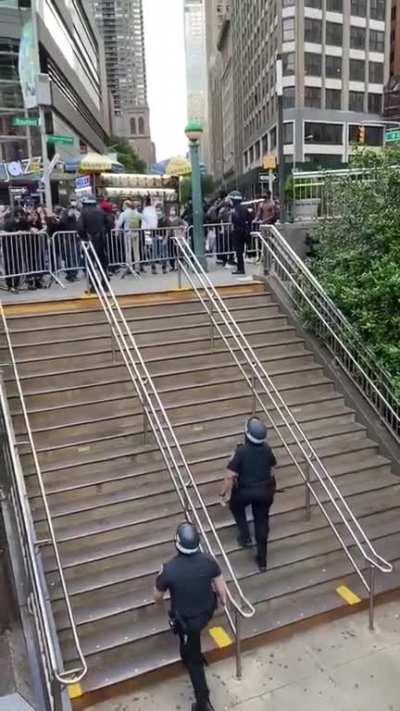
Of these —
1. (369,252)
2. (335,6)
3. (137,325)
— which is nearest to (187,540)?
(137,325)

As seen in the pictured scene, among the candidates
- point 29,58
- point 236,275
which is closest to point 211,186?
point 29,58

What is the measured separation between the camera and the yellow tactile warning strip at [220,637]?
5.20 m

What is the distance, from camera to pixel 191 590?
4320 millimetres

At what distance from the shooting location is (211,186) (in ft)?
415

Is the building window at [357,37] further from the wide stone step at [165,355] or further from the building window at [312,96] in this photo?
the wide stone step at [165,355]

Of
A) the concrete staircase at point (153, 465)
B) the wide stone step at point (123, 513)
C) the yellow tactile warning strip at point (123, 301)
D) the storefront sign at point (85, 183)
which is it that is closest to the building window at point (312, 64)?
the storefront sign at point (85, 183)

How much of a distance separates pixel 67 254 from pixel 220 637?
8.44 m

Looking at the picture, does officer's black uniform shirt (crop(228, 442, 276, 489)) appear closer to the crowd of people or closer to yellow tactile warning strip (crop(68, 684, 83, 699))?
yellow tactile warning strip (crop(68, 684, 83, 699))

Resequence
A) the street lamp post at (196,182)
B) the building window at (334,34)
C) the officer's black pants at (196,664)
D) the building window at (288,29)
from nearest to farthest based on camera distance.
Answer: the officer's black pants at (196,664) < the street lamp post at (196,182) < the building window at (288,29) < the building window at (334,34)

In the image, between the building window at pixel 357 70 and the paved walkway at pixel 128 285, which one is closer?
the paved walkway at pixel 128 285

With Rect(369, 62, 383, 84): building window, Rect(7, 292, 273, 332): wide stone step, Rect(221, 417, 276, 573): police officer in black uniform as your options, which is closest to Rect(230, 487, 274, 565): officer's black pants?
Rect(221, 417, 276, 573): police officer in black uniform

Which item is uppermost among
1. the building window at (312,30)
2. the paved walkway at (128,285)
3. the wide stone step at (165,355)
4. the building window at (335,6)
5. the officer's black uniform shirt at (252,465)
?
the building window at (335,6)

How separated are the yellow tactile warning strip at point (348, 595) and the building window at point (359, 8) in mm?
66134

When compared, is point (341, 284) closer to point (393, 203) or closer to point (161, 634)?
point (393, 203)
